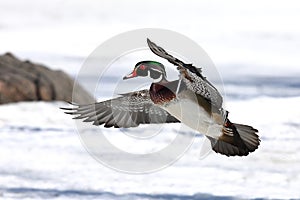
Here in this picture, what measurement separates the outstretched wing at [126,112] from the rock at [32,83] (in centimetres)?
770

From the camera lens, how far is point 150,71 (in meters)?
2.69

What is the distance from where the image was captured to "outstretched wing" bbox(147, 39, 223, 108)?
8.37 ft

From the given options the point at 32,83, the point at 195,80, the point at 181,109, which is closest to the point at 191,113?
the point at 181,109

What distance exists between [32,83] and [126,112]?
342 inches

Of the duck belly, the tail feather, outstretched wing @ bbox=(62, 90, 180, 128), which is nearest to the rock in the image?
outstretched wing @ bbox=(62, 90, 180, 128)

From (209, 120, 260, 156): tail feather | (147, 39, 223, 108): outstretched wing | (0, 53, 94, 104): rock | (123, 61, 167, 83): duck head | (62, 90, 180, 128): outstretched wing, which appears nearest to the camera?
(147, 39, 223, 108): outstretched wing

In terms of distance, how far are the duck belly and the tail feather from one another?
228 mm

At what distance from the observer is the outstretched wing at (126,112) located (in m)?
3.17

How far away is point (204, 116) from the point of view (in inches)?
111

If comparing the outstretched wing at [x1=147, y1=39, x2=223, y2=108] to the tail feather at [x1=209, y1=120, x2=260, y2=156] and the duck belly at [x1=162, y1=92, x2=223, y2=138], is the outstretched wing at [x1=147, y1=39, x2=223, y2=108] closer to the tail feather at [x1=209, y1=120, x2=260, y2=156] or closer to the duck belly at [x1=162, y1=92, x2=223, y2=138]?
the duck belly at [x1=162, y1=92, x2=223, y2=138]

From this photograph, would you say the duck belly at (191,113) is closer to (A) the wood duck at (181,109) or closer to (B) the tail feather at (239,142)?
(A) the wood duck at (181,109)

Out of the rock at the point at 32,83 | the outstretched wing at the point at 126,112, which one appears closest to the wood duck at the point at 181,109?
the outstretched wing at the point at 126,112

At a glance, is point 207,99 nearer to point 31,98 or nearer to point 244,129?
point 244,129

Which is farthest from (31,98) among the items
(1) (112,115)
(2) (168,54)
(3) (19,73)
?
(2) (168,54)
